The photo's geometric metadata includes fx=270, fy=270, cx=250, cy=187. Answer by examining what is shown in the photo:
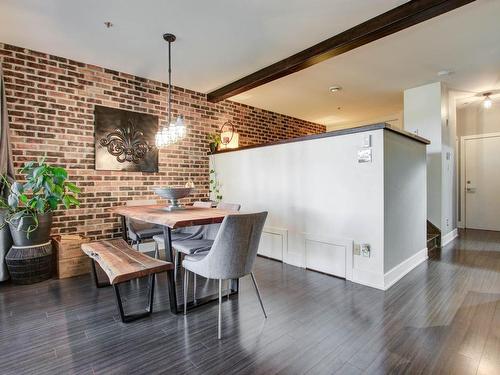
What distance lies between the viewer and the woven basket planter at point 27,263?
8.82 ft

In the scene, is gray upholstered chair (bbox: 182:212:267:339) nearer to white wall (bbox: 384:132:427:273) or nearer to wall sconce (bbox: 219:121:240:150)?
white wall (bbox: 384:132:427:273)

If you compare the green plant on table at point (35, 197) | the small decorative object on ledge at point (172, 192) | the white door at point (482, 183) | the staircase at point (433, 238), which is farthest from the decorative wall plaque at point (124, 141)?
the white door at point (482, 183)

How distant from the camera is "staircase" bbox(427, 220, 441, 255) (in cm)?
399

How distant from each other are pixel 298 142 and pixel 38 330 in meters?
2.92

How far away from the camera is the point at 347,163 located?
9.11ft

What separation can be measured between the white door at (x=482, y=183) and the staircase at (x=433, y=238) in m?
2.30

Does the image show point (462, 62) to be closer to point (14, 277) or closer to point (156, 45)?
point (156, 45)

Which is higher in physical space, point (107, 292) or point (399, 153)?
point (399, 153)

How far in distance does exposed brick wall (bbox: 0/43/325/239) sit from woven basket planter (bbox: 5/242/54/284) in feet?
1.65

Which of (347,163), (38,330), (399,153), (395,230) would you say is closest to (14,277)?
(38,330)

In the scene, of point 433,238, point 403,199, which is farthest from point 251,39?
point 433,238

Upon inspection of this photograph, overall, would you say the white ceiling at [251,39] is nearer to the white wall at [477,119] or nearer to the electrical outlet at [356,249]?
the white wall at [477,119]

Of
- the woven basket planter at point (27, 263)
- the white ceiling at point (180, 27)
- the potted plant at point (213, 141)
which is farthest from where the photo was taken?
the potted plant at point (213, 141)

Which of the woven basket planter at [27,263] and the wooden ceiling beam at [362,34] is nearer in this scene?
the wooden ceiling beam at [362,34]
